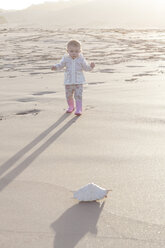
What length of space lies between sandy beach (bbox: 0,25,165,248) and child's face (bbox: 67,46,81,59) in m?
0.55

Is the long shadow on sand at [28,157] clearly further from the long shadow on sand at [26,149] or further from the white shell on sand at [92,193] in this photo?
the white shell on sand at [92,193]

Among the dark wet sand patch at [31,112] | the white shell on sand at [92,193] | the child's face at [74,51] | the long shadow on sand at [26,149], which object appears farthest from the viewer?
the child's face at [74,51]

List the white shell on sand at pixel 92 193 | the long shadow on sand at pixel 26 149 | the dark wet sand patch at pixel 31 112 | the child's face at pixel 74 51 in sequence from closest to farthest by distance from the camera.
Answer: the white shell on sand at pixel 92 193
the long shadow on sand at pixel 26 149
the dark wet sand patch at pixel 31 112
the child's face at pixel 74 51

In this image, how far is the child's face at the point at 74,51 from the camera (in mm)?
4027

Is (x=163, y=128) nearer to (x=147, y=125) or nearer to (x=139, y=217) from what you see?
(x=147, y=125)

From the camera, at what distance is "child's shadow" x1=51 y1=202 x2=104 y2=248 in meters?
1.71

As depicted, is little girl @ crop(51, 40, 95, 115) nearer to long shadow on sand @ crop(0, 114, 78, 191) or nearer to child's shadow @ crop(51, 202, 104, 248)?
long shadow on sand @ crop(0, 114, 78, 191)

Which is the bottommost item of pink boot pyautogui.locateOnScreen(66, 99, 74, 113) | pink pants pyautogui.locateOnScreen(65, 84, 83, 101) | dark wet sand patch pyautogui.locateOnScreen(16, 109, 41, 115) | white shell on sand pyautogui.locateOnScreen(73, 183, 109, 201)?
dark wet sand patch pyautogui.locateOnScreen(16, 109, 41, 115)

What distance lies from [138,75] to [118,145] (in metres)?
3.45

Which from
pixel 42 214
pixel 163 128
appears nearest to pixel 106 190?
pixel 42 214

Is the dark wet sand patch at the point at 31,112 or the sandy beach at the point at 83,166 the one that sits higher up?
the sandy beach at the point at 83,166

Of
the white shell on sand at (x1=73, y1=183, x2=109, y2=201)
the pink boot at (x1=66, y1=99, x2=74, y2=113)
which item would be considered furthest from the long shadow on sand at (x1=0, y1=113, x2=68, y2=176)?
the white shell on sand at (x1=73, y1=183, x2=109, y2=201)

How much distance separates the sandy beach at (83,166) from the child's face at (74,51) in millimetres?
552

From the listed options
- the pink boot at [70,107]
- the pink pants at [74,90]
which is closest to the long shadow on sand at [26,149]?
the pink boot at [70,107]
